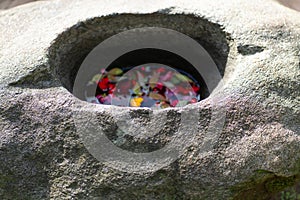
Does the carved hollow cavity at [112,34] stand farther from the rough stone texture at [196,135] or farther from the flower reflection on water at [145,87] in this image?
the flower reflection on water at [145,87]

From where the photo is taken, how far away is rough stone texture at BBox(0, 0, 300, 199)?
1.71 meters

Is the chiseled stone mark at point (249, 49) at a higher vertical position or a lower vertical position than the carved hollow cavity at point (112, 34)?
lower

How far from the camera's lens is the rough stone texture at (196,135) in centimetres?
171

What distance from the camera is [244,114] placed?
5.79ft

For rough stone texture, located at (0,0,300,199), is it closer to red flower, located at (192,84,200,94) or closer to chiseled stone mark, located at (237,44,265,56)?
chiseled stone mark, located at (237,44,265,56)

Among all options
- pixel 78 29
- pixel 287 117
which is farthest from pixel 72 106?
pixel 287 117

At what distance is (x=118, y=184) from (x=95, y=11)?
0.75 m

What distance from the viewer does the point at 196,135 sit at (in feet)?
5.67

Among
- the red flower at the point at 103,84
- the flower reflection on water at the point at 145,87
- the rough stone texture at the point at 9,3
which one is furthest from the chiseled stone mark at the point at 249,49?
the rough stone texture at the point at 9,3

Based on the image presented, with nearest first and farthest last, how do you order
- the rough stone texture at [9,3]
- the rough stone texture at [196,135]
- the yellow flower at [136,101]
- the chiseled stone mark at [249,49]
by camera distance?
the rough stone texture at [196,135], the chiseled stone mark at [249,49], the yellow flower at [136,101], the rough stone texture at [9,3]

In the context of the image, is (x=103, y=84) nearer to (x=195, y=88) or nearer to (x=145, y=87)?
(x=145, y=87)

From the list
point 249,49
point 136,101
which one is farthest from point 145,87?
point 249,49

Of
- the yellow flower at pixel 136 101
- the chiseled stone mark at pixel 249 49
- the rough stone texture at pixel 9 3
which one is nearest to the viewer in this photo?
the chiseled stone mark at pixel 249 49

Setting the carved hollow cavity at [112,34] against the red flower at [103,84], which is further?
the red flower at [103,84]
